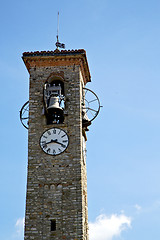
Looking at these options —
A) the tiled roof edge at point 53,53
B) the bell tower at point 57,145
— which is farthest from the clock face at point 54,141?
the tiled roof edge at point 53,53

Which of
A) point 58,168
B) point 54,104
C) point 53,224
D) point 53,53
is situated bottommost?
point 53,224

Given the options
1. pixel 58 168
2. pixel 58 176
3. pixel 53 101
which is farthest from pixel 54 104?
pixel 58 176

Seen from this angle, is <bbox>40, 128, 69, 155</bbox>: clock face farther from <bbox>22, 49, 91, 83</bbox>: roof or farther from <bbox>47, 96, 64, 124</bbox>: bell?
<bbox>22, 49, 91, 83</bbox>: roof

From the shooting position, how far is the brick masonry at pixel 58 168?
23.9 metres

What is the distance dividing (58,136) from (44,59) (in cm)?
449

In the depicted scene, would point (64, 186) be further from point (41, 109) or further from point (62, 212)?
point (41, 109)

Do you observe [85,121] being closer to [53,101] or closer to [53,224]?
[53,101]

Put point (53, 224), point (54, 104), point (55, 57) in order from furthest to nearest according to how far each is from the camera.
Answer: point (55, 57)
point (54, 104)
point (53, 224)

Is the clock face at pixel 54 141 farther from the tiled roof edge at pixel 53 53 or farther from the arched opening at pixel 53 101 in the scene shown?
the tiled roof edge at pixel 53 53

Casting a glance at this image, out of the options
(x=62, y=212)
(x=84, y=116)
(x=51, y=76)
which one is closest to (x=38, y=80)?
(x=51, y=76)

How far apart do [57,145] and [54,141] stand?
25 centimetres

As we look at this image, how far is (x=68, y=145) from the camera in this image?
2569 centimetres

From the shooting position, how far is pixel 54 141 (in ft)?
84.5

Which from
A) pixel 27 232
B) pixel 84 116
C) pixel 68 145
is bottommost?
pixel 27 232
